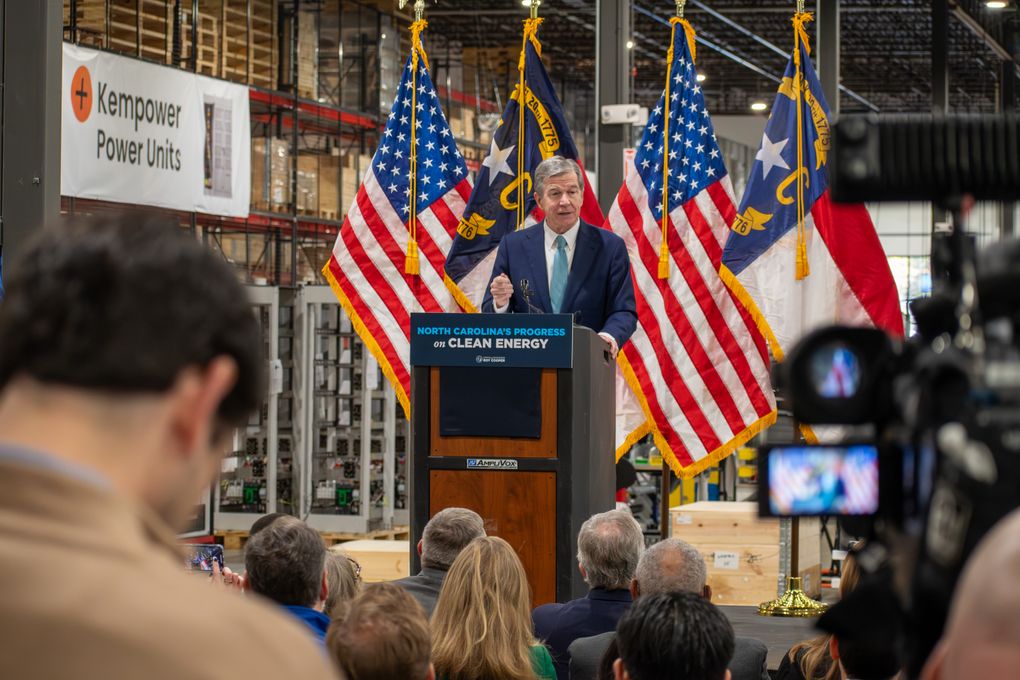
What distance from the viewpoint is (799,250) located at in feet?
28.9

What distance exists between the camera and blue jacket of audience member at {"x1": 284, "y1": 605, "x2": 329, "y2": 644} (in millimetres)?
3560

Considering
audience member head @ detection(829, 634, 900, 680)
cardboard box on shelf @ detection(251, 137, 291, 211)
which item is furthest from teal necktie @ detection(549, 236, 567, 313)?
cardboard box on shelf @ detection(251, 137, 291, 211)

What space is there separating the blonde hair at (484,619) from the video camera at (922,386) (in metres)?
2.49

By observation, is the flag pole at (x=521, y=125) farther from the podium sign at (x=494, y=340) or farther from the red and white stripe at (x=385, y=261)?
the podium sign at (x=494, y=340)

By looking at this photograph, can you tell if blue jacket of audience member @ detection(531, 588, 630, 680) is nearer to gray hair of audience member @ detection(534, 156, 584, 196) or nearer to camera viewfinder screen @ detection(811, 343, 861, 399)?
gray hair of audience member @ detection(534, 156, 584, 196)

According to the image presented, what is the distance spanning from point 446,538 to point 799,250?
4.66 m

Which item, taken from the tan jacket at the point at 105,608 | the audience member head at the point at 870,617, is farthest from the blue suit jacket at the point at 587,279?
the tan jacket at the point at 105,608

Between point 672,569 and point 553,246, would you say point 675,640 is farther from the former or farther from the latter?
point 553,246

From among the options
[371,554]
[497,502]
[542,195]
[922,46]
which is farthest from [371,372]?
[922,46]

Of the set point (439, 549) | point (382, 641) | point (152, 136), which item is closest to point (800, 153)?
point (439, 549)

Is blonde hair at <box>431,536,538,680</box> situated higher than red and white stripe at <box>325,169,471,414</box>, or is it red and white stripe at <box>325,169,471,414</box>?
red and white stripe at <box>325,169,471,414</box>

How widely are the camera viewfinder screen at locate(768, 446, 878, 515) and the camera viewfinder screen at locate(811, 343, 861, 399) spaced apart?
0.26 feet

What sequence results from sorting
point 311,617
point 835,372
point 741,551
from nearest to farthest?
point 835,372, point 311,617, point 741,551

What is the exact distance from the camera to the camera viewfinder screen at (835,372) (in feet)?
4.96
